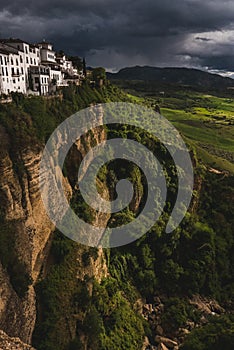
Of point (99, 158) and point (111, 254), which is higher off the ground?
point (99, 158)

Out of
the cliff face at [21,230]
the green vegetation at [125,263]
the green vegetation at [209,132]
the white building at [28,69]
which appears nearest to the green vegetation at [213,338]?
the green vegetation at [125,263]

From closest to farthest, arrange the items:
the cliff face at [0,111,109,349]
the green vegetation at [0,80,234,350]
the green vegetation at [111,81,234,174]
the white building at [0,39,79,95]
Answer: the cliff face at [0,111,109,349], the green vegetation at [0,80,234,350], the white building at [0,39,79,95], the green vegetation at [111,81,234,174]

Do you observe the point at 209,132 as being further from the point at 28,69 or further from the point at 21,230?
the point at 21,230

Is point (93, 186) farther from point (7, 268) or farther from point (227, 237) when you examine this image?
point (227, 237)

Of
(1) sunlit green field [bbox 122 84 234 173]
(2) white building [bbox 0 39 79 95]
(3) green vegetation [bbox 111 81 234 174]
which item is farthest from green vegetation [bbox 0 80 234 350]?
(3) green vegetation [bbox 111 81 234 174]

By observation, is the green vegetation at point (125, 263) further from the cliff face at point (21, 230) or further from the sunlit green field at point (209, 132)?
the sunlit green field at point (209, 132)

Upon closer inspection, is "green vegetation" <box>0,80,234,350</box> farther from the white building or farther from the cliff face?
the white building

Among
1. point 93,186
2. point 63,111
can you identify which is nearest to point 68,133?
point 63,111

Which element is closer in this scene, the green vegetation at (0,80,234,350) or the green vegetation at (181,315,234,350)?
the green vegetation at (0,80,234,350)
